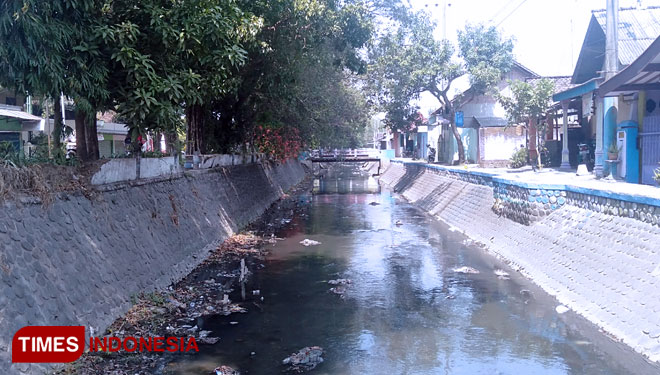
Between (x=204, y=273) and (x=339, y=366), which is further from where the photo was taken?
(x=204, y=273)

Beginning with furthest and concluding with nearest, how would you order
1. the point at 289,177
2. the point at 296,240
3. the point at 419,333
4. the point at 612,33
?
1. the point at 289,177
2. the point at 296,240
3. the point at 612,33
4. the point at 419,333

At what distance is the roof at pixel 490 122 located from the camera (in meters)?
34.8

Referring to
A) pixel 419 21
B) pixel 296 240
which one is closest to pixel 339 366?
pixel 296 240

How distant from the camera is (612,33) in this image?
18172 mm

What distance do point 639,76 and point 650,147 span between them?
2620mm

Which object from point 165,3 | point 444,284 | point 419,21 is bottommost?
point 444,284

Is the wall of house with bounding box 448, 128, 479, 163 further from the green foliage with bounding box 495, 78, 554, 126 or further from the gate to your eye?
the gate

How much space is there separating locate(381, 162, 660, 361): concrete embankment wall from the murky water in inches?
14.2

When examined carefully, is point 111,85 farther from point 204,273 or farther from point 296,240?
point 296,240

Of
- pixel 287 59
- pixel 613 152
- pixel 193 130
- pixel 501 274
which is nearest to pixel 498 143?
pixel 613 152

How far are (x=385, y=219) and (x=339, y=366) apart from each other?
680 inches

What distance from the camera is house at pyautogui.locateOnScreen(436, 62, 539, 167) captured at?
113 feet

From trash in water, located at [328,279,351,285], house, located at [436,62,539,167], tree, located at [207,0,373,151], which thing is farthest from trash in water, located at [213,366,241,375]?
house, located at [436,62,539,167]

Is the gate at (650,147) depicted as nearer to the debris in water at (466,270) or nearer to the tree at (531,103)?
the debris in water at (466,270)
